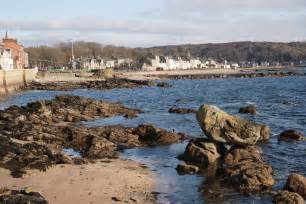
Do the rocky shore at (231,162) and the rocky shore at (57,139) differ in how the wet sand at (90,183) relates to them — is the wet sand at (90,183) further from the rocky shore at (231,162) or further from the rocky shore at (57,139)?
the rocky shore at (231,162)

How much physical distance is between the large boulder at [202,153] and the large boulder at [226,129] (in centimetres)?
58

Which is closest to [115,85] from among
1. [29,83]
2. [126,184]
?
[29,83]

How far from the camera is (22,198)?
1389cm

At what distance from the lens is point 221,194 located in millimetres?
16766

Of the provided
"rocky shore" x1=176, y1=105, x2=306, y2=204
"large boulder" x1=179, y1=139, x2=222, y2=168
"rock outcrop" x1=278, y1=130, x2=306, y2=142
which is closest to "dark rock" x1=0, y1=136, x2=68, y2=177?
"rocky shore" x1=176, y1=105, x2=306, y2=204

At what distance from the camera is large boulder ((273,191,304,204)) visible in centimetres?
1513

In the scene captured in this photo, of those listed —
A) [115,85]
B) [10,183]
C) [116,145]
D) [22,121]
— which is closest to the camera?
[10,183]

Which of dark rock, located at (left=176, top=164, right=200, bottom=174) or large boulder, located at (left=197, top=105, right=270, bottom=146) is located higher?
large boulder, located at (left=197, top=105, right=270, bottom=146)

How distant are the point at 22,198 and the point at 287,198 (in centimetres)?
819

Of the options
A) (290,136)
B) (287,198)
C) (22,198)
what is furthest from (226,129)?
(22,198)

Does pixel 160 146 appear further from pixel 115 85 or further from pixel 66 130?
pixel 115 85

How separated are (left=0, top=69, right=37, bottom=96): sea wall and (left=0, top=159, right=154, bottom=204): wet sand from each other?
159ft

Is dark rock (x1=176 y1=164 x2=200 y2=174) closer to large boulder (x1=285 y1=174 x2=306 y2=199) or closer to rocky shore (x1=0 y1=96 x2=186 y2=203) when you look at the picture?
rocky shore (x1=0 y1=96 x2=186 y2=203)

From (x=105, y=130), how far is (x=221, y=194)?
13610mm
